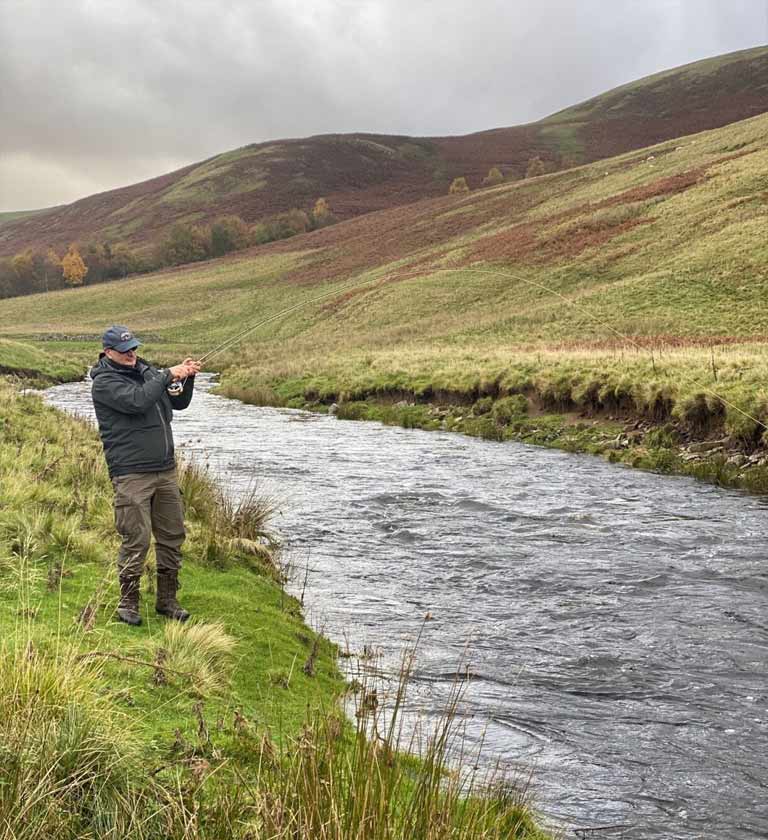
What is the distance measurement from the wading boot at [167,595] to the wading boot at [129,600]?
1.29ft

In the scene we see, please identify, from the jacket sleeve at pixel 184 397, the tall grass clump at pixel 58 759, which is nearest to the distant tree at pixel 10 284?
the jacket sleeve at pixel 184 397

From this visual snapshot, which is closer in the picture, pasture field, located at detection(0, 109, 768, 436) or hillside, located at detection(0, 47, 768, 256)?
pasture field, located at detection(0, 109, 768, 436)

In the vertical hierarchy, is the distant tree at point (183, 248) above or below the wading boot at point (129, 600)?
above

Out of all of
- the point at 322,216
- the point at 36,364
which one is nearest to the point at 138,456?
the point at 36,364

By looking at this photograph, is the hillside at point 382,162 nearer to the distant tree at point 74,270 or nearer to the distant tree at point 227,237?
the distant tree at point 227,237

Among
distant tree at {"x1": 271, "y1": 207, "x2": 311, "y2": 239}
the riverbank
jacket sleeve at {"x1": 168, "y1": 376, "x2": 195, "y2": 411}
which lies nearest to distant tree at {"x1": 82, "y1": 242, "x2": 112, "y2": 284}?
distant tree at {"x1": 271, "y1": 207, "x2": 311, "y2": 239}

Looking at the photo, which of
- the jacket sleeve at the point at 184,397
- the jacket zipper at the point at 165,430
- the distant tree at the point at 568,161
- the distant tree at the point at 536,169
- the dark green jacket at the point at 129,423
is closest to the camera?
the dark green jacket at the point at 129,423

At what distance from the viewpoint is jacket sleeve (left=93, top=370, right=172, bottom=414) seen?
7.09 m

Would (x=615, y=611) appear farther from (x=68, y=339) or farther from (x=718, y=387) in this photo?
(x=68, y=339)

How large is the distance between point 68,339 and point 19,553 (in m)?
66.4

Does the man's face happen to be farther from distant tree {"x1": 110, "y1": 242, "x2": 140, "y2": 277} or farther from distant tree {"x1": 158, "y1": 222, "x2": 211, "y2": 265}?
distant tree {"x1": 110, "y1": 242, "x2": 140, "y2": 277}

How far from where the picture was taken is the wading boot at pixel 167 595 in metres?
7.60

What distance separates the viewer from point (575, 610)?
9102 mm

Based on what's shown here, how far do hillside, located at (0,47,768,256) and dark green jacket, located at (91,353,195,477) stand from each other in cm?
11726
